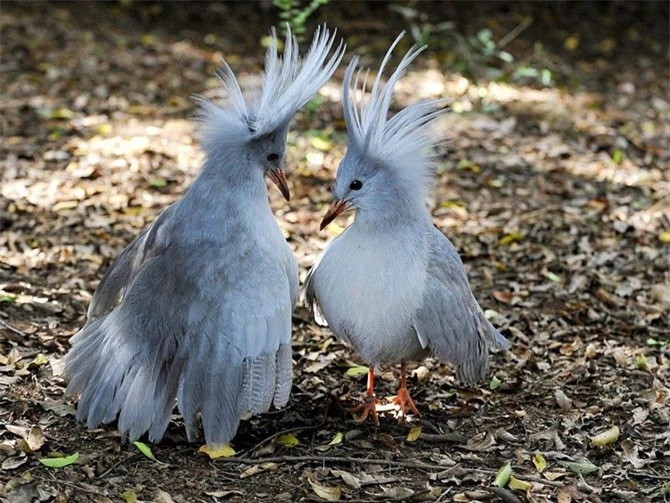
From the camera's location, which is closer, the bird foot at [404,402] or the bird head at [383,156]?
the bird head at [383,156]

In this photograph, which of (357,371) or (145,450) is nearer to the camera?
(145,450)

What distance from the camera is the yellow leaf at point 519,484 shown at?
362cm

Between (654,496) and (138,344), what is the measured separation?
6.73 feet

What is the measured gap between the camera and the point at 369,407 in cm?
416

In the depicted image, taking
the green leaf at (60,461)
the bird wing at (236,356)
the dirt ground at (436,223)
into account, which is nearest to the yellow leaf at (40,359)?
the dirt ground at (436,223)

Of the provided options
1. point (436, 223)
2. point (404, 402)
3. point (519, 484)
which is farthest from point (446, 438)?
point (436, 223)

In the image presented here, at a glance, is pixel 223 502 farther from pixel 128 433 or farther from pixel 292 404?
pixel 292 404

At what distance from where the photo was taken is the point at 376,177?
390cm

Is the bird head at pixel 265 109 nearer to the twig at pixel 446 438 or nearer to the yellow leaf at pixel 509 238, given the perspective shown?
the twig at pixel 446 438

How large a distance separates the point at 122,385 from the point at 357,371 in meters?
1.23

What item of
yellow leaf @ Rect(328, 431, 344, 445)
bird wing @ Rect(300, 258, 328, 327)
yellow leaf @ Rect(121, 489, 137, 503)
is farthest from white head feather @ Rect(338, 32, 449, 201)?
yellow leaf @ Rect(121, 489, 137, 503)

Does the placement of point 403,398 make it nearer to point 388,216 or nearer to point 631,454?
point 388,216

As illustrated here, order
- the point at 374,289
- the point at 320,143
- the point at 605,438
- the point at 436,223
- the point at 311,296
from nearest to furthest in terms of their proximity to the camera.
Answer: the point at 374,289
the point at 605,438
the point at 311,296
the point at 436,223
the point at 320,143

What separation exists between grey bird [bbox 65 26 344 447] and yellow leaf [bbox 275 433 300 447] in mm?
210
